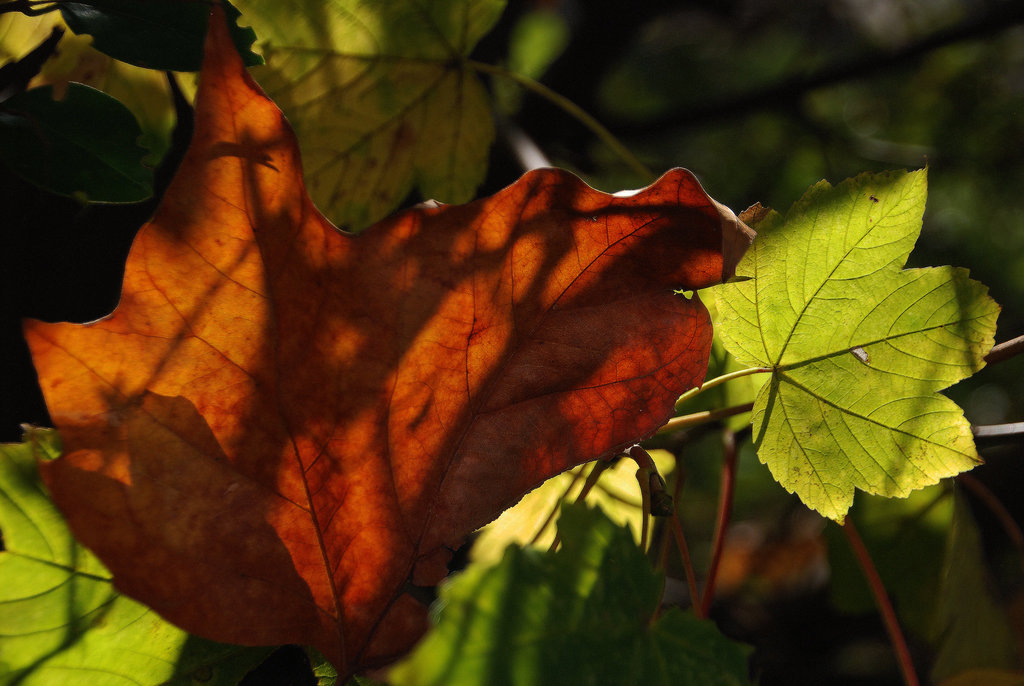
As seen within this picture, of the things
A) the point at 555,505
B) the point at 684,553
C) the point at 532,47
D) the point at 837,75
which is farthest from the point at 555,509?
the point at 532,47

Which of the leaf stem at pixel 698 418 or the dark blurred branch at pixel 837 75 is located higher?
the dark blurred branch at pixel 837 75

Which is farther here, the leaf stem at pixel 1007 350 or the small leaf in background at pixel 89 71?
the small leaf in background at pixel 89 71

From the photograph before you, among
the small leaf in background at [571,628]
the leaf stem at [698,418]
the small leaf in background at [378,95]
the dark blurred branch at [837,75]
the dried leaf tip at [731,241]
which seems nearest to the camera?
the small leaf in background at [571,628]

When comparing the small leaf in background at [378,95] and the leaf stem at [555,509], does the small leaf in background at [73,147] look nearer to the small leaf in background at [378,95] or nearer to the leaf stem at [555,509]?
the small leaf in background at [378,95]

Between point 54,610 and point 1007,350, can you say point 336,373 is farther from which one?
point 1007,350

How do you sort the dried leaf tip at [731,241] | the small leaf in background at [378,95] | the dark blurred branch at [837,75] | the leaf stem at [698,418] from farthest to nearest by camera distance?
the dark blurred branch at [837,75], the small leaf in background at [378,95], the leaf stem at [698,418], the dried leaf tip at [731,241]

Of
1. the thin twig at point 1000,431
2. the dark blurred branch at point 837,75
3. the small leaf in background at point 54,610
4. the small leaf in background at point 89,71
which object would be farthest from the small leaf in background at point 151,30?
the dark blurred branch at point 837,75

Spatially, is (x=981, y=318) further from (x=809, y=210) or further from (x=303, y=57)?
(x=303, y=57)
